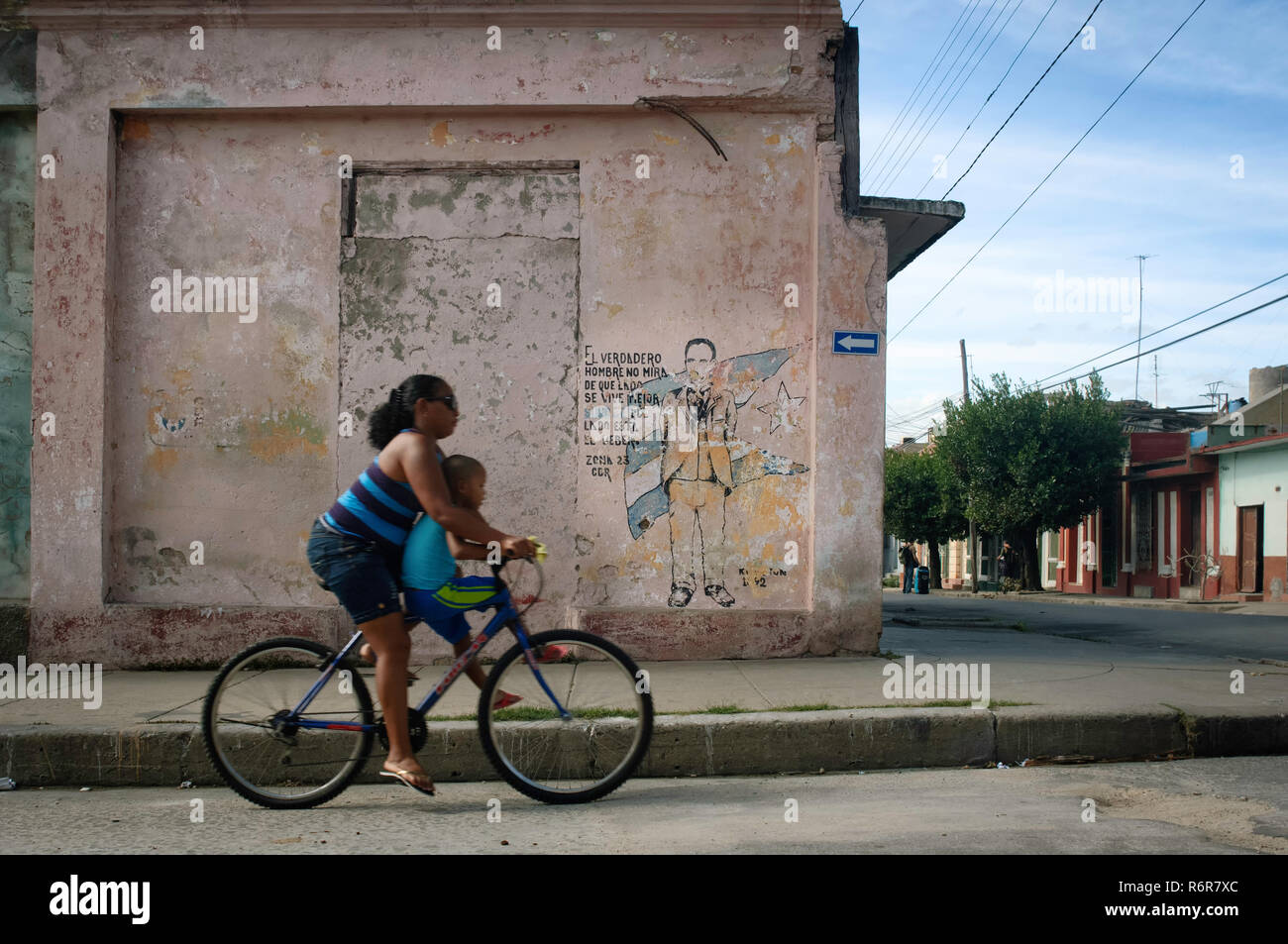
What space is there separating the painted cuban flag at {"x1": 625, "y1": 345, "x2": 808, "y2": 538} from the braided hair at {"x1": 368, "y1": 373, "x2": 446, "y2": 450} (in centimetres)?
345

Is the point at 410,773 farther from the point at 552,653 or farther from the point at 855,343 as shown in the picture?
the point at 855,343

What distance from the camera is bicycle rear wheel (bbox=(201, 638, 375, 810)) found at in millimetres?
4469

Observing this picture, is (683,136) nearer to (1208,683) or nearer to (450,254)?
(450,254)

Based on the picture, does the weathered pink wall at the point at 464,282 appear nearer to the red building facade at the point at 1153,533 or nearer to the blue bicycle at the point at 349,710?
the blue bicycle at the point at 349,710

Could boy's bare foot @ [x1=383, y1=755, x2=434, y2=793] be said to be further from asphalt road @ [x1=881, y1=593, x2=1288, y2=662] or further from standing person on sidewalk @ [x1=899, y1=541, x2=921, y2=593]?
standing person on sidewalk @ [x1=899, y1=541, x2=921, y2=593]

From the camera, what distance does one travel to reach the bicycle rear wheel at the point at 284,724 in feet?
14.7

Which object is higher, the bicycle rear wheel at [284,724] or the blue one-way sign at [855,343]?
the blue one-way sign at [855,343]

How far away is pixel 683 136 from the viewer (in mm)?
7961

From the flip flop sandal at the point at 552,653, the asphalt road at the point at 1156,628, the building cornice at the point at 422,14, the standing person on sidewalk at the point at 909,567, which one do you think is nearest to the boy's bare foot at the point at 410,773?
the flip flop sandal at the point at 552,653

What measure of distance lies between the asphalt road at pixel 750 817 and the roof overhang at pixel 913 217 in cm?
442

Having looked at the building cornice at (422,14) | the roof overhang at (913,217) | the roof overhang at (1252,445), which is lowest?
the roof overhang at (1252,445)

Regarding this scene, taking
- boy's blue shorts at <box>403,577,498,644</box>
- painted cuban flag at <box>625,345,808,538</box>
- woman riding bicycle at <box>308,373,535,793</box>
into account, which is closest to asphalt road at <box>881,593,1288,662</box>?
painted cuban flag at <box>625,345,808,538</box>

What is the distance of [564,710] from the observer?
458cm

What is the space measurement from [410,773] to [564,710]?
2.29 ft
